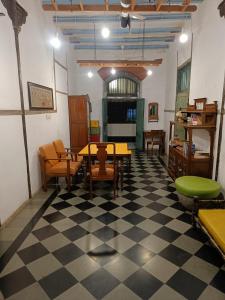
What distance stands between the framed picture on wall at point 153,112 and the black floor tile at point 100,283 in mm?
6434

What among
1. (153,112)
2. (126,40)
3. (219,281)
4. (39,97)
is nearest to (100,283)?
(219,281)

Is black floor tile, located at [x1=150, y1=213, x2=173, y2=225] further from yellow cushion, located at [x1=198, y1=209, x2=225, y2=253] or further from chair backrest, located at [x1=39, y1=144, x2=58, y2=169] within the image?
chair backrest, located at [x1=39, y1=144, x2=58, y2=169]

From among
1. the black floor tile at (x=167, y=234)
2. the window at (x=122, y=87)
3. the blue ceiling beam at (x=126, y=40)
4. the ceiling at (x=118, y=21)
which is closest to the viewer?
the black floor tile at (x=167, y=234)

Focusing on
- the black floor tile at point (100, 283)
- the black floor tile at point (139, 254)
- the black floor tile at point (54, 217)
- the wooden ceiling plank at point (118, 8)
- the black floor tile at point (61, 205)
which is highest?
the wooden ceiling plank at point (118, 8)

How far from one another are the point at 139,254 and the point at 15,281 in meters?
1.24

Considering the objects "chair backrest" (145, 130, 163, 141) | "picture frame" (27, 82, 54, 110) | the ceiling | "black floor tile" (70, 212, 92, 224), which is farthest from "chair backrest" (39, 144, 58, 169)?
"chair backrest" (145, 130, 163, 141)

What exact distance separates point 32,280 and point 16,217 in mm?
1299

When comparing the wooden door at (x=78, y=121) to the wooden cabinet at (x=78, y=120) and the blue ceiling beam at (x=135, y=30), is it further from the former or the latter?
the blue ceiling beam at (x=135, y=30)

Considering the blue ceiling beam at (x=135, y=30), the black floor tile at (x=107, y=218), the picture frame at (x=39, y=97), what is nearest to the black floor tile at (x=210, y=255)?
the black floor tile at (x=107, y=218)

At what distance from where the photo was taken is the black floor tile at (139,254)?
2119 mm

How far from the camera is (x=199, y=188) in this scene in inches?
115

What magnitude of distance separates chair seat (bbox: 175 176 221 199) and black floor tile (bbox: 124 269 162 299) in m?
1.37

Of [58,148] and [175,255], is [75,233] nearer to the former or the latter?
[175,255]

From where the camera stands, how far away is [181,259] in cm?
214
